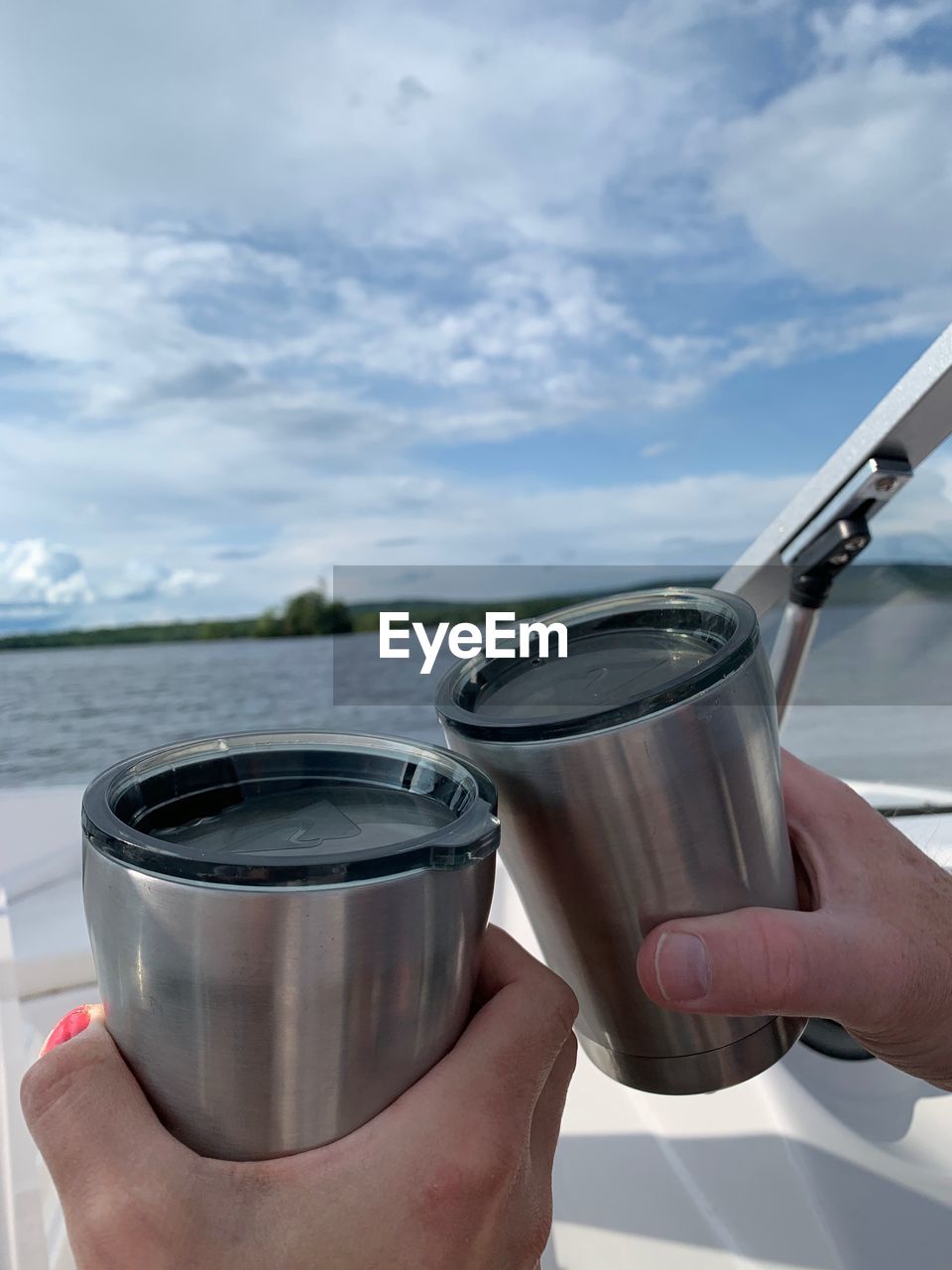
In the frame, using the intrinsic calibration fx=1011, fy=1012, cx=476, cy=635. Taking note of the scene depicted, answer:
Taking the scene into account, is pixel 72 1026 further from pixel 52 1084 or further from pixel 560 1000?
pixel 560 1000

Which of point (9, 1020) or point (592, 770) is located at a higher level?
point (592, 770)

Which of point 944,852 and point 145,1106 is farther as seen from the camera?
point 944,852

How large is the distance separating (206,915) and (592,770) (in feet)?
0.56

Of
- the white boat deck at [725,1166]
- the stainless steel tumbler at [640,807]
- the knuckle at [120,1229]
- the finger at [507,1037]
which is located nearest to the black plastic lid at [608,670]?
the stainless steel tumbler at [640,807]

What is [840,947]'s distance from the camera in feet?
1.68

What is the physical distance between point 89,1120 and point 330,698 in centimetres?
812

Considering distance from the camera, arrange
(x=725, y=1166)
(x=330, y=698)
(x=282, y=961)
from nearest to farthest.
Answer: (x=282, y=961)
(x=725, y=1166)
(x=330, y=698)

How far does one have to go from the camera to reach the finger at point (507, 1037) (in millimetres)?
398

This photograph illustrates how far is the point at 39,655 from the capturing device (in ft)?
38.5

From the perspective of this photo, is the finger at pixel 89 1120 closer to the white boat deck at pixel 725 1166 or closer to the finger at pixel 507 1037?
the finger at pixel 507 1037

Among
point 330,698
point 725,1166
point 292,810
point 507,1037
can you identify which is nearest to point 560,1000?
point 507,1037

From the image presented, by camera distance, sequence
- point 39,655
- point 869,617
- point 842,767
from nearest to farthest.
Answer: point 869,617, point 842,767, point 39,655

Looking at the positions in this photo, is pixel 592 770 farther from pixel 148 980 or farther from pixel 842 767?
pixel 842 767

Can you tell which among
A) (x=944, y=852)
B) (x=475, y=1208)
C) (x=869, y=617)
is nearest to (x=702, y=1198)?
(x=944, y=852)
